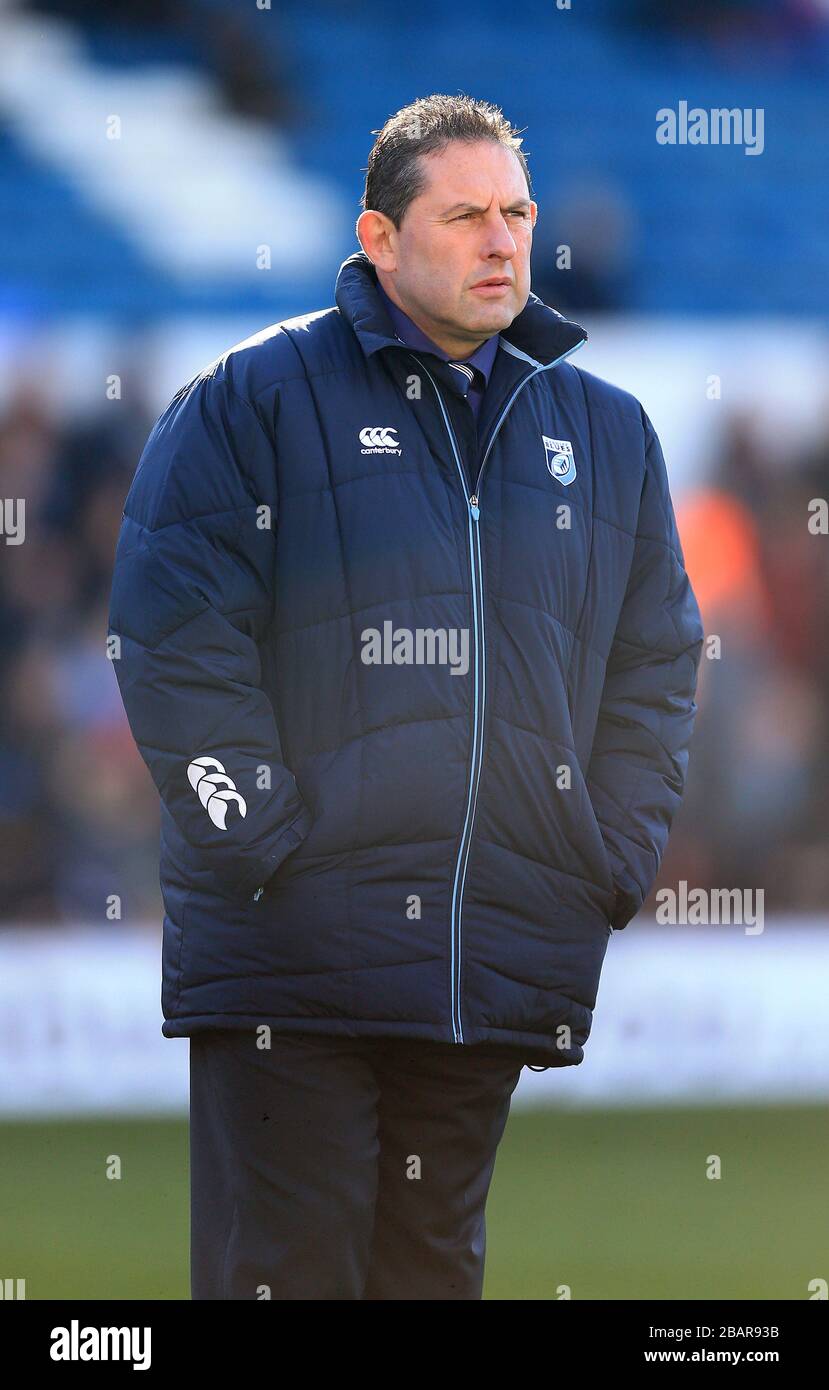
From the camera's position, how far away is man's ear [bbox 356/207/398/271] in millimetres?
2447

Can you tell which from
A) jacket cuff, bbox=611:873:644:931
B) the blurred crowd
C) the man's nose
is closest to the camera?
the man's nose

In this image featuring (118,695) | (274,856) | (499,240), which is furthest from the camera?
(118,695)

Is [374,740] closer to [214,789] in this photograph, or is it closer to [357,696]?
[357,696]

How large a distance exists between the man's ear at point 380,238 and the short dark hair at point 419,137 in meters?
0.01

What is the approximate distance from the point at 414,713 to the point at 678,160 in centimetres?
→ 437

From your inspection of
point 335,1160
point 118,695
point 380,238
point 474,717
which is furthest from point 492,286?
point 118,695

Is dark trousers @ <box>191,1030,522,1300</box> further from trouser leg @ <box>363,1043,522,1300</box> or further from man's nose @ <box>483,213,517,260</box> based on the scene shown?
man's nose @ <box>483,213,517,260</box>

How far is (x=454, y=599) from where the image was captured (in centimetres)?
233

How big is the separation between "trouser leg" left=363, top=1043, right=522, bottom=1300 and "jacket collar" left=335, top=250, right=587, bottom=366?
0.92 m

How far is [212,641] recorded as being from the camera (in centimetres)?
227

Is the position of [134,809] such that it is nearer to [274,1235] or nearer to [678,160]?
[678,160]

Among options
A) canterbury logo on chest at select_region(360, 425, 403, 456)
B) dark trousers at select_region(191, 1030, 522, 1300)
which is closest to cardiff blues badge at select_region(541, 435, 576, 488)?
canterbury logo on chest at select_region(360, 425, 403, 456)

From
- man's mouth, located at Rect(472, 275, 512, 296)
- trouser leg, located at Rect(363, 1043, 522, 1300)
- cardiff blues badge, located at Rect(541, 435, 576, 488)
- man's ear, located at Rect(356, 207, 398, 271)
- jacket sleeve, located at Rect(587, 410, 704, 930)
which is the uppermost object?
man's ear, located at Rect(356, 207, 398, 271)

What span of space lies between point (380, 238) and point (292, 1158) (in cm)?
119
